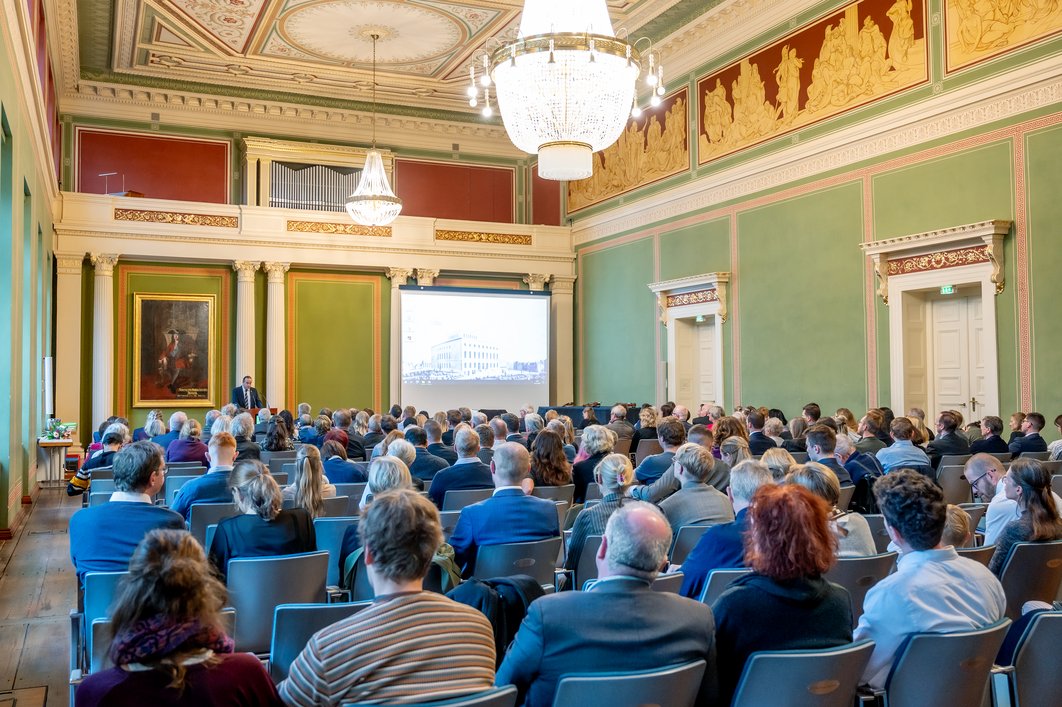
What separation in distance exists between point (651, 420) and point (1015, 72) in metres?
4.85

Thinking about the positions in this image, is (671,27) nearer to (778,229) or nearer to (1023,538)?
A: (778,229)

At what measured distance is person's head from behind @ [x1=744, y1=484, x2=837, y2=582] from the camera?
7.52ft

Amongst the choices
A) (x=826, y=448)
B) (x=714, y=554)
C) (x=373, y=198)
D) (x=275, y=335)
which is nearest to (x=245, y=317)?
(x=275, y=335)

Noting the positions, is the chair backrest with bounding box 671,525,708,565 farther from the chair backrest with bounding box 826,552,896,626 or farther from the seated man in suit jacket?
the chair backrest with bounding box 826,552,896,626

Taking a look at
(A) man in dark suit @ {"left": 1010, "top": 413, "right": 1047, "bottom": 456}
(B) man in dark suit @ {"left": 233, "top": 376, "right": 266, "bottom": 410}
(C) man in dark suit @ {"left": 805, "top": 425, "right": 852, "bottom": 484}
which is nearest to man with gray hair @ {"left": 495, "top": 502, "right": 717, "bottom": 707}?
(C) man in dark suit @ {"left": 805, "top": 425, "right": 852, "bottom": 484}

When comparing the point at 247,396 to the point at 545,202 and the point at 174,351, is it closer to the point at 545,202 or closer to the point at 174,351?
the point at 174,351

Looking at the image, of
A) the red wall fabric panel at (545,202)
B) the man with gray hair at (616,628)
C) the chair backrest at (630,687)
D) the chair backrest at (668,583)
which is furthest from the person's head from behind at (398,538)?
the red wall fabric panel at (545,202)

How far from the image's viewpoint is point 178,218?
1416 centimetres

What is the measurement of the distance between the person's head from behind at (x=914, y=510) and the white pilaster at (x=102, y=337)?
13336 millimetres

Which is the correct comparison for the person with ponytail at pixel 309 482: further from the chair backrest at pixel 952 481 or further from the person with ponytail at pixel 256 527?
the chair backrest at pixel 952 481

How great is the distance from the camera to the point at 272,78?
50.6ft

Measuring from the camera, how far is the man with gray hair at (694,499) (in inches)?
168

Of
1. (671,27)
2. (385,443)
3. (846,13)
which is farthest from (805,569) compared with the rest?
(671,27)

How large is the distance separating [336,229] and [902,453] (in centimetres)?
1110
